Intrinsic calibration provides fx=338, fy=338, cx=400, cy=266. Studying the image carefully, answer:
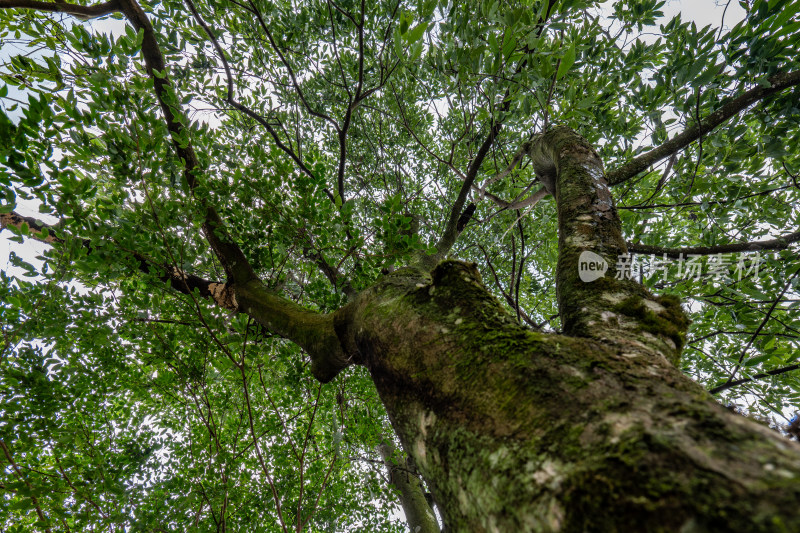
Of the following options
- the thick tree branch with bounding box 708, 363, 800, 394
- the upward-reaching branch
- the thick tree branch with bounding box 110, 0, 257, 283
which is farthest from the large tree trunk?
the thick tree branch with bounding box 110, 0, 257, 283

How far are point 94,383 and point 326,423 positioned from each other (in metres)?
2.61

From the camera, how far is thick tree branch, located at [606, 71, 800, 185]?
92.7 inches

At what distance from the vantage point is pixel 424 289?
1.55 meters

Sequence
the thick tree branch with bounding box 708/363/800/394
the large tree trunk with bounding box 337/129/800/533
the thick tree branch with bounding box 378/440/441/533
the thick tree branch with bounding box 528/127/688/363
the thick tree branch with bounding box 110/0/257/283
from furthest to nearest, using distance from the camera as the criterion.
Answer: the thick tree branch with bounding box 378/440/441/533 < the thick tree branch with bounding box 110/0/257/283 < the thick tree branch with bounding box 708/363/800/394 < the thick tree branch with bounding box 528/127/688/363 < the large tree trunk with bounding box 337/129/800/533

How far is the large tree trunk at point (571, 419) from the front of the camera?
1.78ft

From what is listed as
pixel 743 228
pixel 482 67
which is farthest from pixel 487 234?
pixel 482 67

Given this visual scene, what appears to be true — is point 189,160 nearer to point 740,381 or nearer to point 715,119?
point 715,119

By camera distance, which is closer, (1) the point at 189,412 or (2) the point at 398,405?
(2) the point at 398,405

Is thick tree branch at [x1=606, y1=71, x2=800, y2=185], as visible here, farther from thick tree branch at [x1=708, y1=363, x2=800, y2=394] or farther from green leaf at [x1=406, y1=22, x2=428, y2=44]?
green leaf at [x1=406, y1=22, x2=428, y2=44]

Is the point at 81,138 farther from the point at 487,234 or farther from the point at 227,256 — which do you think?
the point at 487,234

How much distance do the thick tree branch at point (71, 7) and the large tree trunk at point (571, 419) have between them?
329cm

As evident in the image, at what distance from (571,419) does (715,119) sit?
2.97 m

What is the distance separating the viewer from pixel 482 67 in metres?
2.58

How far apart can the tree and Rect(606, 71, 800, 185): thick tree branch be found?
0.06ft
